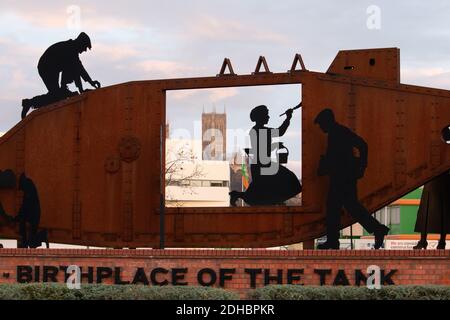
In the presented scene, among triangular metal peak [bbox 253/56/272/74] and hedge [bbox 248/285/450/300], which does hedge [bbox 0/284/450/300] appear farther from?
triangular metal peak [bbox 253/56/272/74]

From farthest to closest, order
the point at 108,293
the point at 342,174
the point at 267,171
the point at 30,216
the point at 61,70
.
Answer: the point at 61,70 → the point at 30,216 → the point at 267,171 → the point at 342,174 → the point at 108,293

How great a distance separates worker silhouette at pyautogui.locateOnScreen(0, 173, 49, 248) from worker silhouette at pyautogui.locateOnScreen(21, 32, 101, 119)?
2060 mm

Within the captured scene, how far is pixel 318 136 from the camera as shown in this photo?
20.3m

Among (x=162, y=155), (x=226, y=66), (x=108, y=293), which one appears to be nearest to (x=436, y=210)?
(x=226, y=66)

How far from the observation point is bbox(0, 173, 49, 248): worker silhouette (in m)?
22.0

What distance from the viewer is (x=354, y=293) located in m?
15.4

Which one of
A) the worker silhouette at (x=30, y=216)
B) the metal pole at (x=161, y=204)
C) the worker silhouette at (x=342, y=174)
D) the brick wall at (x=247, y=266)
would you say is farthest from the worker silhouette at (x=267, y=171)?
the worker silhouette at (x=30, y=216)

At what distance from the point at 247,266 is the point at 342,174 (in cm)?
334

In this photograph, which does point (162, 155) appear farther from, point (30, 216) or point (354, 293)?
point (354, 293)
